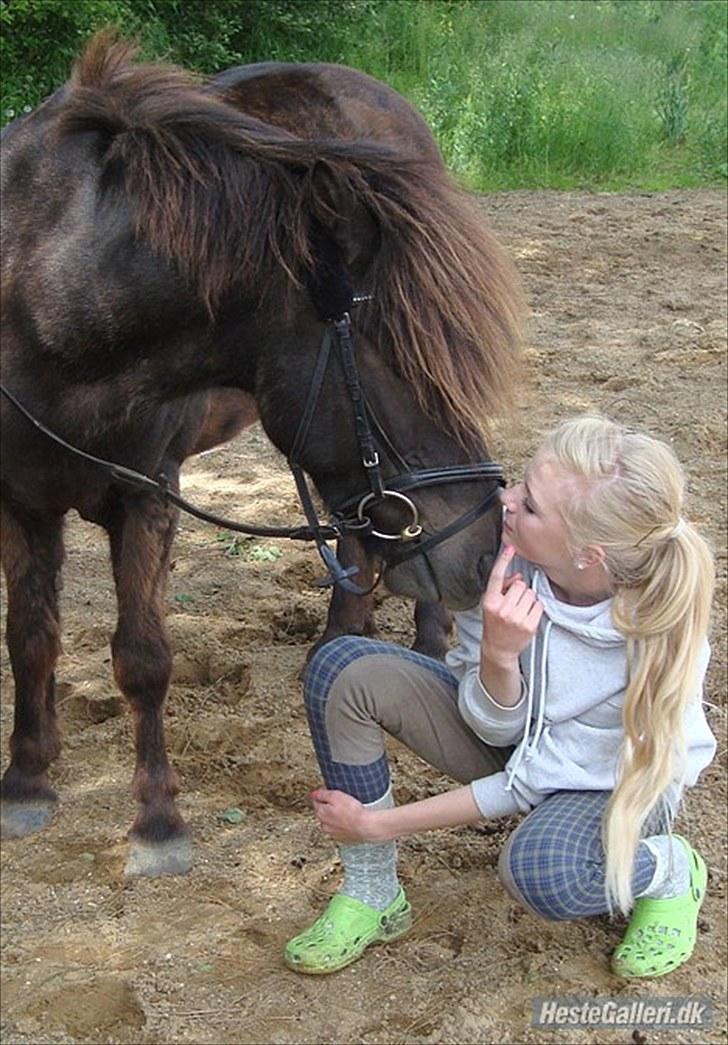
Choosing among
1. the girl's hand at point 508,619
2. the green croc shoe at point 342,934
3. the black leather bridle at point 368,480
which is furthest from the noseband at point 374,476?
the green croc shoe at point 342,934

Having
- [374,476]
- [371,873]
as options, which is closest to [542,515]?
[374,476]

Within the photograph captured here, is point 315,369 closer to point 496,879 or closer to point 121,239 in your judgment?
point 121,239

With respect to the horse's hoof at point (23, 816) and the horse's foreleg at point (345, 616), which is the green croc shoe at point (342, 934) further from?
the horse's foreleg at point (345, 616)

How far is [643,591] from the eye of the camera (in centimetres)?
205

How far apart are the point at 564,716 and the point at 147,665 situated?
3.64 feet

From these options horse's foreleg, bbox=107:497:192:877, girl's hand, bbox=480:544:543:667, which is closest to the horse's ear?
girl's hand, bbox=480:544:543:667

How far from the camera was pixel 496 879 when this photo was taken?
2.57m

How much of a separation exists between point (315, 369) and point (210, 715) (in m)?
1.40

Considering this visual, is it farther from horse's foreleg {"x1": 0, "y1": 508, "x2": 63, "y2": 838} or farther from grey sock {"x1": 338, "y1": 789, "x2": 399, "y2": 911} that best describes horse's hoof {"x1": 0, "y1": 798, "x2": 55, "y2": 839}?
grey sock {"x1": 338, "y1": 789, "x2": 399, "y2": 911}

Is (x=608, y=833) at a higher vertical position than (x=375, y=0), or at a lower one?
lower

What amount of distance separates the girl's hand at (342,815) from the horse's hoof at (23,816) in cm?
87

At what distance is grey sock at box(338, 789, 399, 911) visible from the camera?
2367 millimetres

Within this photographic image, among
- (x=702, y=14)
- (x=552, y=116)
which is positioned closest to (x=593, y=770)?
(x=552, y=116)

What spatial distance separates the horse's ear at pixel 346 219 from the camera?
80.7 inches
